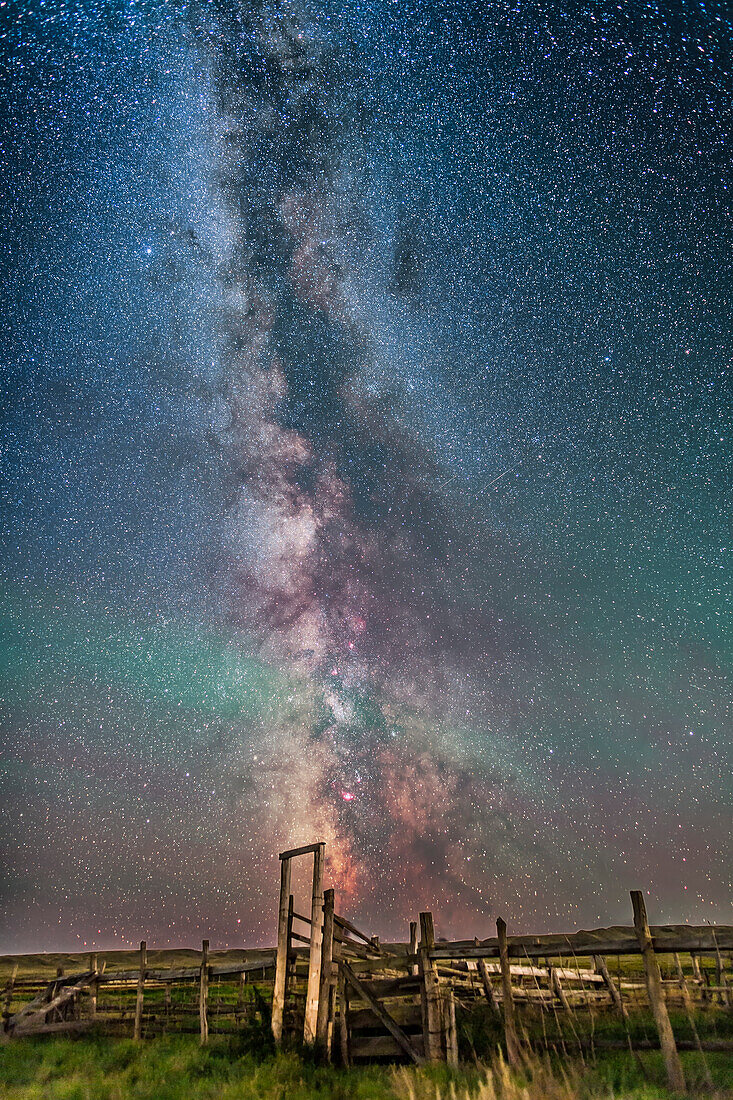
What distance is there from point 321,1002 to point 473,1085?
456 centimetres

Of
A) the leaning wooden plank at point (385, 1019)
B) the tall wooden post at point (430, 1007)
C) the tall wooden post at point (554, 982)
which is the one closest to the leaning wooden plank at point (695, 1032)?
the tall wooden post at point (554, 982)

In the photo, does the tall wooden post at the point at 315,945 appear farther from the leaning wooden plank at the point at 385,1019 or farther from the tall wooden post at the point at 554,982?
the tall wooden post at the point at 554,982

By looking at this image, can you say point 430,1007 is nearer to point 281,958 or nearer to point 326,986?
point 326,986

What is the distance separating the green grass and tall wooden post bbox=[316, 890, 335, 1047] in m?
0.50

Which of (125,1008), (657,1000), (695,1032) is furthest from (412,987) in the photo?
(125,1008)

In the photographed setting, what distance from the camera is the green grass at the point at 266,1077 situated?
8516 millimetres

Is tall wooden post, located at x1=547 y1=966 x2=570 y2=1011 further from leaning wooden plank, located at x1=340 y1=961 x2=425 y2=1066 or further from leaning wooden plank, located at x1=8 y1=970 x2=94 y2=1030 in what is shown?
leaning wooden plank, located at x1=8 y1=970 x2=94 y2=1030

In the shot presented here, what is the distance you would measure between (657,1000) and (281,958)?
7904 mm

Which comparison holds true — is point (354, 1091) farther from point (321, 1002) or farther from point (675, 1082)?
point (675, 1082)

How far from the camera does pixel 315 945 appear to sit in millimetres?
13219

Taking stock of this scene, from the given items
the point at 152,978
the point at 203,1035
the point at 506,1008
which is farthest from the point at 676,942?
the point at 152,978

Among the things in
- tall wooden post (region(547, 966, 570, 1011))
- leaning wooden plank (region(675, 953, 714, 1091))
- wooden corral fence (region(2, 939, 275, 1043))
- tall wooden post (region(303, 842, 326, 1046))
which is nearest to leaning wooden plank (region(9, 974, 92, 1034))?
wooden corral fence (region(2, 939, 275, 1043))

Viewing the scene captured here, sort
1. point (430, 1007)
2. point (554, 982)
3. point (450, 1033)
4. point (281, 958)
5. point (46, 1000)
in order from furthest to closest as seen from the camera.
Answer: point (46, 1000)
point (554, 982)
point (281, 958)
point (450, 1033)
point (430, 1007)

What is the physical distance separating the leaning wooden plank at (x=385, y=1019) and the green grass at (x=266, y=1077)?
483 mm
